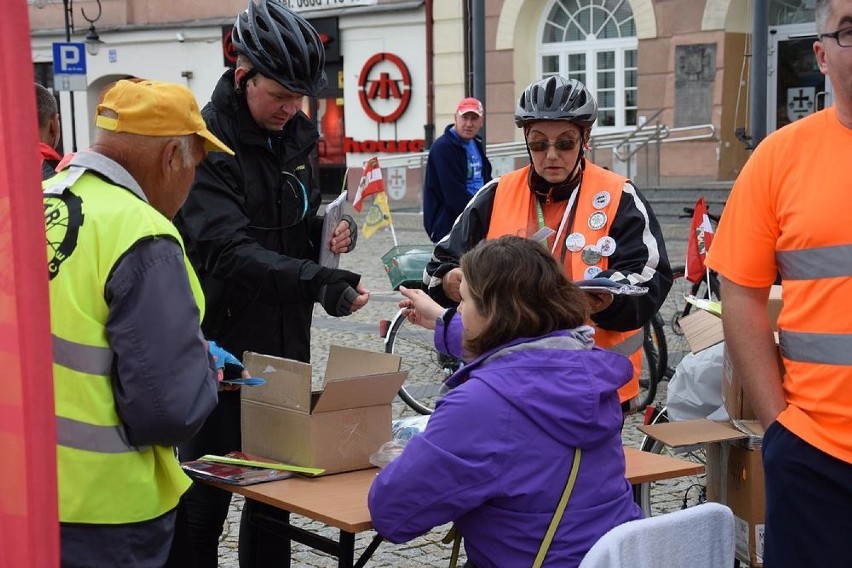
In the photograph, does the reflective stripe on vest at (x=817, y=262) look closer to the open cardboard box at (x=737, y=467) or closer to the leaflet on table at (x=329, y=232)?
the open cardboard box at (x=737, y=467)

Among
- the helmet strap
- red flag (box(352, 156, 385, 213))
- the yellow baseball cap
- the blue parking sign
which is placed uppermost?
the blue parking sign

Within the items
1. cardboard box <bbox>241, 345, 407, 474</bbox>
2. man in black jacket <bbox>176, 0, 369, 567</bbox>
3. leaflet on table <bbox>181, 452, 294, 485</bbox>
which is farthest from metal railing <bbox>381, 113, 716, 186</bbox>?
leaflet on table <bbox>181, 452, 294, 485</bbox>

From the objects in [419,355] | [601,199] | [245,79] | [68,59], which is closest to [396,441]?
[601,199]

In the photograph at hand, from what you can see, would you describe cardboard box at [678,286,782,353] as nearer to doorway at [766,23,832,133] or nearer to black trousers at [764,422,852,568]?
black trousers at [764,422,852,568]

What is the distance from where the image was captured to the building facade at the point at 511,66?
18.4 metres

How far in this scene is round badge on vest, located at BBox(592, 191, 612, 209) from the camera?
355 cm

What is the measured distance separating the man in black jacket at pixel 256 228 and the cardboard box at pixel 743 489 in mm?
1368

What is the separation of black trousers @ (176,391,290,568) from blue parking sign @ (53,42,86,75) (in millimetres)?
15146

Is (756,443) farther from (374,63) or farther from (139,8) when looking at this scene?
(139,8)

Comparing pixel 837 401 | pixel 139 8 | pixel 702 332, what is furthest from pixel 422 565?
pixel 139 8

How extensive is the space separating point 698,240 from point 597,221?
3.05m

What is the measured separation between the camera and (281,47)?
328cm

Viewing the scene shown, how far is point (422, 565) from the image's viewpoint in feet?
15.1

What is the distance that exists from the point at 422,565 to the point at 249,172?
193 cm
